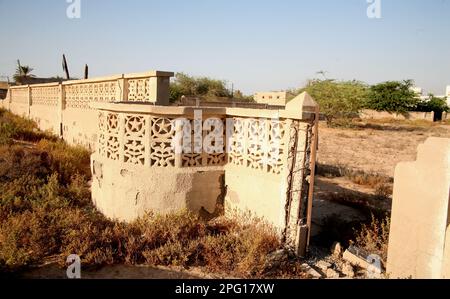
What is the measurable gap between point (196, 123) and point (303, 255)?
258cm

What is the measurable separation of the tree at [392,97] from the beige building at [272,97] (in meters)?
24.7

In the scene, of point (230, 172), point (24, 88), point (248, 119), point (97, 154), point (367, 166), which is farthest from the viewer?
point (24, 88)

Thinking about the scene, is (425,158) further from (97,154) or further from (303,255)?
(97,154)

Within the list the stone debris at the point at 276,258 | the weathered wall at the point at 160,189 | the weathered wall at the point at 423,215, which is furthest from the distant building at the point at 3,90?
the weathered wall at the point at 423,215

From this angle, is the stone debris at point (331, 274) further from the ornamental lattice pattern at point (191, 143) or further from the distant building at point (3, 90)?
the distant building at point (3, 90)

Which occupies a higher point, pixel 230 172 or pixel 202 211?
pixel 230 172

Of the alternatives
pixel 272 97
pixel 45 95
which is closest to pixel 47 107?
pixel 45 95

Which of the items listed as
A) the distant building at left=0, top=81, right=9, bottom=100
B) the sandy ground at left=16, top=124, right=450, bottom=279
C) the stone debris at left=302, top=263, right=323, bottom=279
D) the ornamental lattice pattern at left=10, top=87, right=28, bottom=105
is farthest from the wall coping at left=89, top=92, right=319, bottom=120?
the distant building at left=0, top=81, right=9, bottom=100

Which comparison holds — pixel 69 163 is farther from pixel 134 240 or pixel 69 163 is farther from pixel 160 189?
pixel 134 240

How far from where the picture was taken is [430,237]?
384cm

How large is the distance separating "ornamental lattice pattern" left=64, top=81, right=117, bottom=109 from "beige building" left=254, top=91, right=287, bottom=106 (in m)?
11.0

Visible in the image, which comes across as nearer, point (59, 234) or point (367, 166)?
point (59, 234)

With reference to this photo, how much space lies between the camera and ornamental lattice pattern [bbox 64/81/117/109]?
10023 mm
